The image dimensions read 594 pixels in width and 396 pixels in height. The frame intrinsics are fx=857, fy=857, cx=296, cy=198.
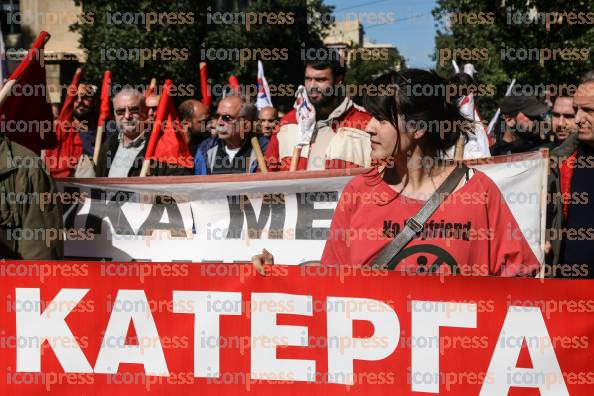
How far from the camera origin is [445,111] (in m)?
3.51

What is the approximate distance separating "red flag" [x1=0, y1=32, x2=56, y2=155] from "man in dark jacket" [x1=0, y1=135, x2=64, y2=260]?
0.81 m

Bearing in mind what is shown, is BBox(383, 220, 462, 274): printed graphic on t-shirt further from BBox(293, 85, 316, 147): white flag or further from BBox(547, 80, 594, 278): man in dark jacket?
BBox(293, 85, 316, 147): white flag

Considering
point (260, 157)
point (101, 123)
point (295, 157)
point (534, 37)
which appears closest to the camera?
point (295, 157)

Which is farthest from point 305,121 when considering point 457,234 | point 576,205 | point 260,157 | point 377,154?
point 457,234

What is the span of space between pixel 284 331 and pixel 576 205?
1.54 metres

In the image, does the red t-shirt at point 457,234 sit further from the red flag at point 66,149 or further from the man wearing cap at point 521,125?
the red flag at point 66,149

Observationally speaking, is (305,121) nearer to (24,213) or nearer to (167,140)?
(167,140)

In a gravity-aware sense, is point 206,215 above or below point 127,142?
below

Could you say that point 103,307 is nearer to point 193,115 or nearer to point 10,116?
point 10,116

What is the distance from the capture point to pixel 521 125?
298 inches

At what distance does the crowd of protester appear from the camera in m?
3.44

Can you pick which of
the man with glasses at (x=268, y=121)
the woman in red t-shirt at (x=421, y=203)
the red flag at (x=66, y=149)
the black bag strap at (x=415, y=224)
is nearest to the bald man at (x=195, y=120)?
the man with glasses at (x=268, y=121)

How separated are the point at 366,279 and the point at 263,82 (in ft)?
21.1

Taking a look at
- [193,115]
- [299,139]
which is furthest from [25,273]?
[193,115]
